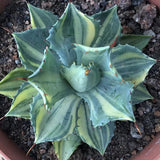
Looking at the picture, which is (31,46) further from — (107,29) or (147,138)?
(147,138)

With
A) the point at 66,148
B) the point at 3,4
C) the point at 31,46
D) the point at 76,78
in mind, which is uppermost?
the point at 3,4

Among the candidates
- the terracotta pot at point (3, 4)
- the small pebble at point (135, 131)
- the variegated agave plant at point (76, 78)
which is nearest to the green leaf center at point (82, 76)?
the variegated agave plant at point (76, 78)

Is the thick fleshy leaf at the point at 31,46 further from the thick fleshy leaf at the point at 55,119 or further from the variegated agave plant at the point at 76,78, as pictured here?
the thick fleshy leaf at the point at 55,119

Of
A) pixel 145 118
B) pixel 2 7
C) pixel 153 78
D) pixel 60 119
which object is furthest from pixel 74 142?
pixel 2 7

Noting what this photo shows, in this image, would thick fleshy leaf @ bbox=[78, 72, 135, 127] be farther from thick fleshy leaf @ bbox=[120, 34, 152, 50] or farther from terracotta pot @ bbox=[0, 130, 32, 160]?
terracotta pot @ bbox=[0, 130, 32, 160]

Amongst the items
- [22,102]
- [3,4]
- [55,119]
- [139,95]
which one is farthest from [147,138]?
[3,4]

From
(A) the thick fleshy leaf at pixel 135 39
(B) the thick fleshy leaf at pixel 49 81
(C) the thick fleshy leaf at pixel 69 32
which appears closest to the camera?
(B) the thick fleshy leaf at pixel 49 81
